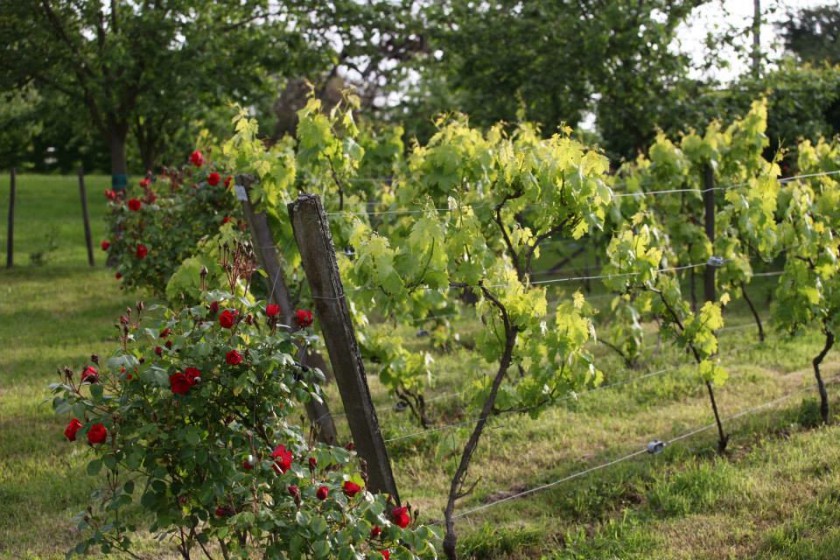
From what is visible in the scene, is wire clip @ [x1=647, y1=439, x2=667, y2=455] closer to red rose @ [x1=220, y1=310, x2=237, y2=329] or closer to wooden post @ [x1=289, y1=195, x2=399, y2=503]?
wooden post @ [x1=289, y1=195, x2=399, y2=503]

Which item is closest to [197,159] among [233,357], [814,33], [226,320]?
[226,320]

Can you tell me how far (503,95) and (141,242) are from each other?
708 cm

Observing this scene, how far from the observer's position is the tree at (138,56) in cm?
1212

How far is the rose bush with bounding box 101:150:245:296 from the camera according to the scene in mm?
6465

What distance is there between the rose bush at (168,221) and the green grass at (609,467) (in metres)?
1.15

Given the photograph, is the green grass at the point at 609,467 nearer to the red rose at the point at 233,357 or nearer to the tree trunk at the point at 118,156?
the red rose at the point at 233,357

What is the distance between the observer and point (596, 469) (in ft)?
17.5

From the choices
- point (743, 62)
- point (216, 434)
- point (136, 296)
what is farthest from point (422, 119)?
point (216, 434)

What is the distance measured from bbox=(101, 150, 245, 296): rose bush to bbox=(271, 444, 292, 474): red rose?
329 centimetres

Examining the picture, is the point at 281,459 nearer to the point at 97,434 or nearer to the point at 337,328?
the point at 97,434

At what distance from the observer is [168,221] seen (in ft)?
Answer: 23.3

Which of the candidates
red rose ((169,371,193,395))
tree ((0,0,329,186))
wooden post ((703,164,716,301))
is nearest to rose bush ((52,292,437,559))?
red rose ((169,371,193,395))

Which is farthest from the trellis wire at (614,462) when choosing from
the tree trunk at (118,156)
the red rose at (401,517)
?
the tree trunk at (118,156)

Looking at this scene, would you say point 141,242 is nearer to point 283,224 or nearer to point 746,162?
point 283,224
